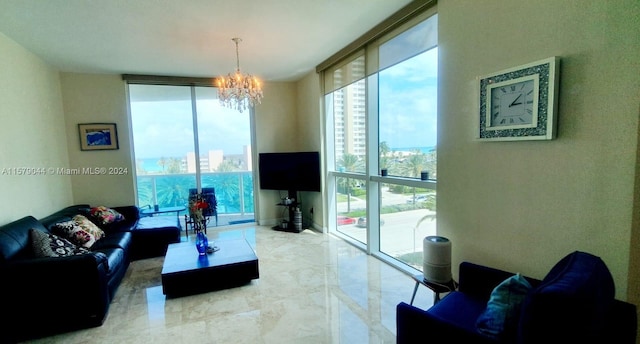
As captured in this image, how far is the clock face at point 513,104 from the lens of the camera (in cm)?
178

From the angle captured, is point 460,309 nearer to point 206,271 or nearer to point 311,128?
point 206,271

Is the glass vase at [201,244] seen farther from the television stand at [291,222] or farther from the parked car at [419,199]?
the parked car at [419,199]

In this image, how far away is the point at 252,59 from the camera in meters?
4.13

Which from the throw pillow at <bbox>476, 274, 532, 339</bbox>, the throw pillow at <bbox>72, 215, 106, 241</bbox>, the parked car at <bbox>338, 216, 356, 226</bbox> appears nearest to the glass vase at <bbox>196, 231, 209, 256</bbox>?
the throw pillow at <bbox>72, 215, 106, 241</bbox>

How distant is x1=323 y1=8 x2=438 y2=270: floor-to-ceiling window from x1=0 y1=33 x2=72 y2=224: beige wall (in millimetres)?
3782

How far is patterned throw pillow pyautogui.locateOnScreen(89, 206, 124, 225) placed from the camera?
3.95 m

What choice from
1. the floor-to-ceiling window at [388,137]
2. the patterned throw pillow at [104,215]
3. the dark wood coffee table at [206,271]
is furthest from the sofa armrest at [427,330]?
the patterned throw pillow at [104,215]

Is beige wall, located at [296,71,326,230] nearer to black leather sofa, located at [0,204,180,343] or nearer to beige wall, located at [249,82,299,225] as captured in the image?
beige wall, located at [249,82,299,225]

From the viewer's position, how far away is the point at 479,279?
1.93 metres

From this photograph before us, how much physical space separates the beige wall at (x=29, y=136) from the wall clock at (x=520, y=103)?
4.43m

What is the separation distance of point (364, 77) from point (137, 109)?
12.8 ft

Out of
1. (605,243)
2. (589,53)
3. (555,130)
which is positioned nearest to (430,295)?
(605,243)

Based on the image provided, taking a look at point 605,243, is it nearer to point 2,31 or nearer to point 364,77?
point 364,77

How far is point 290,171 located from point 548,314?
4.38m
